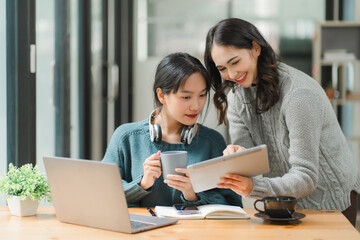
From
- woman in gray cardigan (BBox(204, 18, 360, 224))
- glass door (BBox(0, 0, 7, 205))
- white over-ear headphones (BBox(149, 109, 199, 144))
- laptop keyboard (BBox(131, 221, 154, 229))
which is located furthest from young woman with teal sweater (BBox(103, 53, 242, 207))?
glass door (BBox(0, 0, 7, 205))

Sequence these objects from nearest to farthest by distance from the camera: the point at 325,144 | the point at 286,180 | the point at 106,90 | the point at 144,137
A: the point at 286,180, the point at 325,144, the point at 144,137, the point at 106,90

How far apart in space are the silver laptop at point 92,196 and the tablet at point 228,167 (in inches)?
6.3

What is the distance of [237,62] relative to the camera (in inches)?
73.3

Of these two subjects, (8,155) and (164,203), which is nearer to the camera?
(164,203)

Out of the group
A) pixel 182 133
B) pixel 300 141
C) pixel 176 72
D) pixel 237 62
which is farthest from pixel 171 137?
pixel 300 141

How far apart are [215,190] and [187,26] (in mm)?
3746

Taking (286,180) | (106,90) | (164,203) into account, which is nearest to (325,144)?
(286,180)

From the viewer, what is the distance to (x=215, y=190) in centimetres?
193

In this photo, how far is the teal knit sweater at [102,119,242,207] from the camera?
194 centimetres

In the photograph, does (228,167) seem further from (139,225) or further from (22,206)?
(22,206)

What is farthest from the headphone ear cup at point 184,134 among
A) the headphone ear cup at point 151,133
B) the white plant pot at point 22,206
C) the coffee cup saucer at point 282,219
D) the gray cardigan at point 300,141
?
the white plant pot at point 22,206

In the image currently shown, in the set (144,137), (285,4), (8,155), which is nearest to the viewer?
(144,137)

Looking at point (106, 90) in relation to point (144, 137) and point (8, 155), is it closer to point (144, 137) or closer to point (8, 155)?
point (8, 155)

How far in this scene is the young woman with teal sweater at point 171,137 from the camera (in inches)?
74.9
